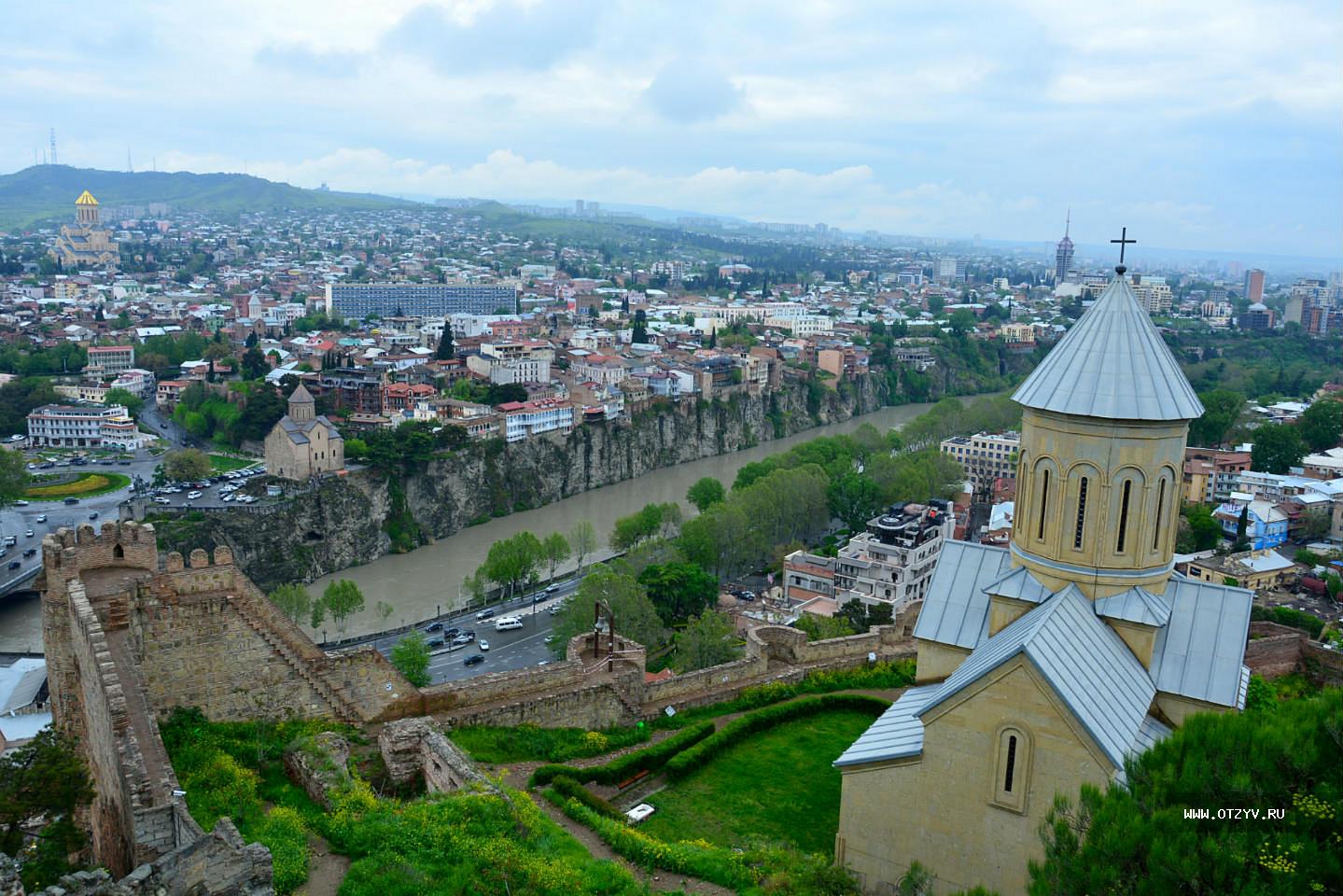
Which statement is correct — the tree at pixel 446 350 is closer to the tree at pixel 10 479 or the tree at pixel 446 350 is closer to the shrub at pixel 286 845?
the tree at pixel 10 479

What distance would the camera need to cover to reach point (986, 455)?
3381 centimetres

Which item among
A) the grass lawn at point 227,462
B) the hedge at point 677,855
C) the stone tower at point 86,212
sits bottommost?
the grass lawn at point 227,462

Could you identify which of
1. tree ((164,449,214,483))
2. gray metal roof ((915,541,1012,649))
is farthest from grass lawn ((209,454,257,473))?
gray metal roof ((915,541,1012,649))

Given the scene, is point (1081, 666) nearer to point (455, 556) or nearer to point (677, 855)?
point (677, 855)

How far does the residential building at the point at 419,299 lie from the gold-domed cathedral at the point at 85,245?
89.1 ft

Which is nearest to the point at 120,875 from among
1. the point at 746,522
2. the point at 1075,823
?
the point at 1075,823

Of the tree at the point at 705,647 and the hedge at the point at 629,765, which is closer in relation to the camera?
the hedge at the point at 629,765

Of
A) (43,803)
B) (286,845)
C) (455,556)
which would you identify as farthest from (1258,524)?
(43,803)

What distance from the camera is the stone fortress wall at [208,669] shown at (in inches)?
295

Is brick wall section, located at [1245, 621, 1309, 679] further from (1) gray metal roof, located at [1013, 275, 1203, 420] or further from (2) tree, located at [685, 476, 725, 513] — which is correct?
(2) tree, located at [685, 476, 725, 513]

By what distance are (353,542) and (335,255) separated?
77439 millimetres

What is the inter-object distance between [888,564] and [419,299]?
54.3m

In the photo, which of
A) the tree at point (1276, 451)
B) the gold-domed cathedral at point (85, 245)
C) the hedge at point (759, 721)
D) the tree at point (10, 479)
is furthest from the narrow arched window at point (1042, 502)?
the gold-domed cathedral at point (85, 245)
